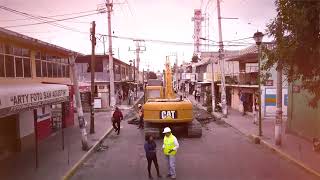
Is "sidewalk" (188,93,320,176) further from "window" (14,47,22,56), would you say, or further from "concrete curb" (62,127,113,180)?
"window" (14,47,22,56)

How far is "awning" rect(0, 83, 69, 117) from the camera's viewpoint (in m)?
13.4

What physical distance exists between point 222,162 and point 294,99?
951 cm

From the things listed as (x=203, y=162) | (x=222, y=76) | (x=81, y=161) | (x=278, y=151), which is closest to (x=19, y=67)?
(x=81, y=161)

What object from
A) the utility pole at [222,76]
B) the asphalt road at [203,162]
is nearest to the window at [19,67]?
the asphalt road at [203,162]

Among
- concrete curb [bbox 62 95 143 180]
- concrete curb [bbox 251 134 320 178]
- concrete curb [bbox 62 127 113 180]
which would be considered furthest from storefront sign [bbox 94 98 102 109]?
concrete curb [bbox 251 134 320 178]

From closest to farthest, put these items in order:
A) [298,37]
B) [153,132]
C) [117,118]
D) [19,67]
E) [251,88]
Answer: [298,37]
[19,67]
[153,132]
[117,118]
[251,88]

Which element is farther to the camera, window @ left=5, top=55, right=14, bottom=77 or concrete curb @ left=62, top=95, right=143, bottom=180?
window @ left=5, top=55, right=14, bottom=77

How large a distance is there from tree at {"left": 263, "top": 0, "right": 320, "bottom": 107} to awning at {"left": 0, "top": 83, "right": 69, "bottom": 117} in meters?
7.96

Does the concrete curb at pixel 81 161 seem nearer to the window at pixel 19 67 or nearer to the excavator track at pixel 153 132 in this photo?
the excavator track at pixel 153 132

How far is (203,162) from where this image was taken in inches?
701

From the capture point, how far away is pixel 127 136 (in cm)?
2695

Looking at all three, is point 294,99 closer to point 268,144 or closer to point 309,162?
point 268,144

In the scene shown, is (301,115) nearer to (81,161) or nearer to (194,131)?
(194,131)

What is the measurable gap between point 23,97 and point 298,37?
29.6 ft
